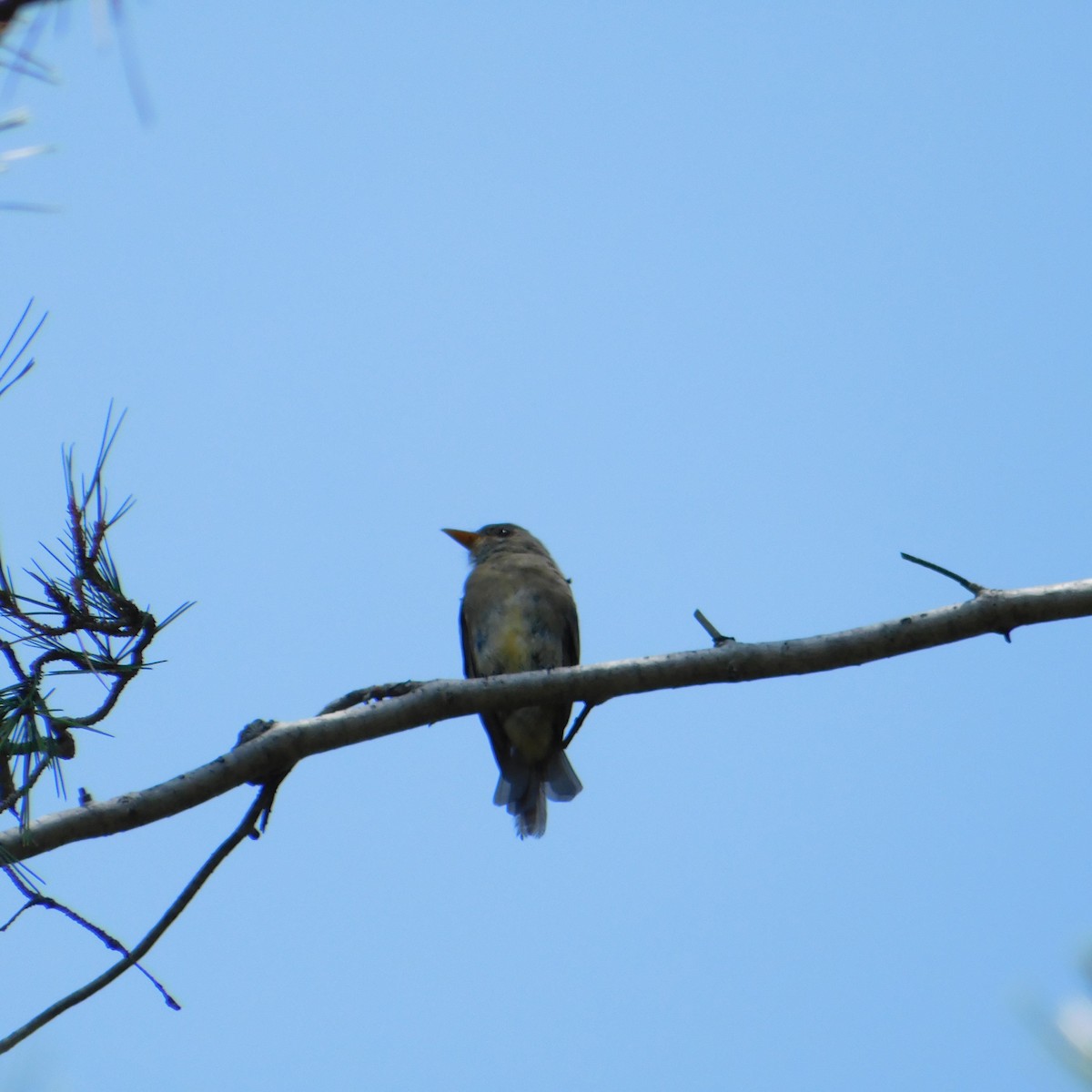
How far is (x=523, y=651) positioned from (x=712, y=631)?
3213 mm

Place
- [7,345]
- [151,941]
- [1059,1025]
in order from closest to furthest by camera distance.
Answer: [1059,1025], [7,345], [151,941]

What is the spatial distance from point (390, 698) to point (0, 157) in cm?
182

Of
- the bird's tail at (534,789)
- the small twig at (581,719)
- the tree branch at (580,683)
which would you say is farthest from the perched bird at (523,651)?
the tree branch at (580,683)

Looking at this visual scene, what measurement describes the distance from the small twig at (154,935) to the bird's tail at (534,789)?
3.07 metres

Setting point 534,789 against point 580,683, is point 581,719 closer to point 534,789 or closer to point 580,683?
point 580,683

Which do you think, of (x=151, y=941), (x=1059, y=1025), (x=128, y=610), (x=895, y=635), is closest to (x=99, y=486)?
(x=128, y=610)

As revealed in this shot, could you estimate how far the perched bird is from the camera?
6.48 meters

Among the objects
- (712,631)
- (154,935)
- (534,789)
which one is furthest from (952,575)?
(534,789)

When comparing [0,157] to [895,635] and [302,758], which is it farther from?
[895,635]

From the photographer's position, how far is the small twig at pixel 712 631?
367 centimetres

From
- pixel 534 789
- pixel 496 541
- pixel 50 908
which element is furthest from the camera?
pixel 496 541

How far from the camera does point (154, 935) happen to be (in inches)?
123

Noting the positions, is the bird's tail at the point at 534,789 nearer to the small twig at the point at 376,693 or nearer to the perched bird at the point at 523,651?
the perched bird at the point at 523,651

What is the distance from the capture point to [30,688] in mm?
3146
